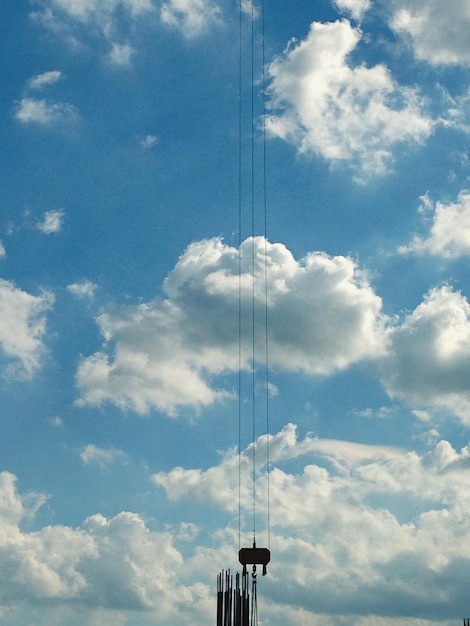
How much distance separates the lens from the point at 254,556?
6675 cm

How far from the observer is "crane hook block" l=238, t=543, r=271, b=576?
66438mm

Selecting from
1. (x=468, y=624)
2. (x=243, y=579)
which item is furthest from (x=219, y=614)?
(x=468, y=624)

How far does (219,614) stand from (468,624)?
82.0 ft

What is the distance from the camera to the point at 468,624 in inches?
3182

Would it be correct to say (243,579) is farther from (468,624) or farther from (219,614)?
(468,624)

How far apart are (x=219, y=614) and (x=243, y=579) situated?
21.4 ft

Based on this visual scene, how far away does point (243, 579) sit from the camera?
73.2 m

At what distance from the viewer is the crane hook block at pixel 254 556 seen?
218ft

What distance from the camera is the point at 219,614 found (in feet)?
253

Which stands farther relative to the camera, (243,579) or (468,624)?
(468,624)

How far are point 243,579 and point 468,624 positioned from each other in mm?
24661
